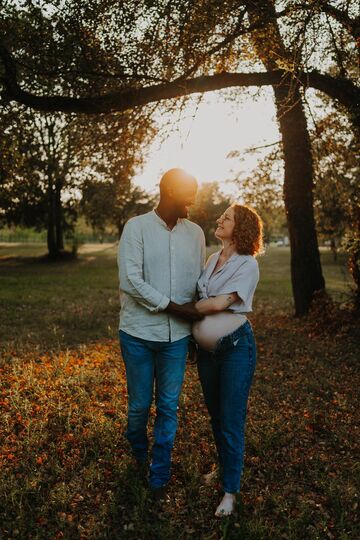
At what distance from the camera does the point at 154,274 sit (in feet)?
13.1

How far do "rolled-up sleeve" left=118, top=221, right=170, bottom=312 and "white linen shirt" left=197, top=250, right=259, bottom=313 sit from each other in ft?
1.32

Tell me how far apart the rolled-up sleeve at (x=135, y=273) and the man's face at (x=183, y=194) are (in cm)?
38

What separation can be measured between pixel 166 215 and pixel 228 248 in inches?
23.0

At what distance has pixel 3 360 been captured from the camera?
26.7 ft

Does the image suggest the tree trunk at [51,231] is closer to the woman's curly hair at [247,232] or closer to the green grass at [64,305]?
the green grass at [64,305]

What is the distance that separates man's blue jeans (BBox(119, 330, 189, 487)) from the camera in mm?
3982

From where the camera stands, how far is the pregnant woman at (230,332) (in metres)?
3.79

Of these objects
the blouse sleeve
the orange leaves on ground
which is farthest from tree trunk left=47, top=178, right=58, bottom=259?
the blouse sleeve

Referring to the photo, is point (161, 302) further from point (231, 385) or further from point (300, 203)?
point (300, 203)

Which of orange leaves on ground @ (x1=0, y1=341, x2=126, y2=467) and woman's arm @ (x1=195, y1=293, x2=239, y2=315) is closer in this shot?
woman's arm @ (x1=195, y1=293, x2=239, y2=315)

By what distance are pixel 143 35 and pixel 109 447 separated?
6.24m

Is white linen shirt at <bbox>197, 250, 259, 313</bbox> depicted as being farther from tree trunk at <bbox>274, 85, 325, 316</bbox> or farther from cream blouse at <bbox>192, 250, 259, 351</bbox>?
tree trunk at <bbox>274, 85, 325, 316</bbox>

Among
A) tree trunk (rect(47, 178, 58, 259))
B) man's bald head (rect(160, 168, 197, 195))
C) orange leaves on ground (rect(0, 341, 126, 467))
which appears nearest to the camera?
man's bald head (rect(160, 168, 197, 195))

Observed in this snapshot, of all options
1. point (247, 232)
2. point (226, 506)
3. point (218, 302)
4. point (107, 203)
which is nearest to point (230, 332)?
point (218, 302)
